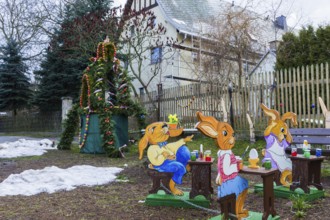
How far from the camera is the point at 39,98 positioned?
24.8 m

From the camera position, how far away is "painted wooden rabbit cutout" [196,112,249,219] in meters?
3.63

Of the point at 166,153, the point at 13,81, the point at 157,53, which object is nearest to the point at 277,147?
the point at 166,153

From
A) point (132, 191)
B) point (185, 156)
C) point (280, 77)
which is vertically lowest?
point (132, 191)

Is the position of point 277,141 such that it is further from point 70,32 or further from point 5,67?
point 5,67

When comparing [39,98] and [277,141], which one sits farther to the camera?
→ [39,98]

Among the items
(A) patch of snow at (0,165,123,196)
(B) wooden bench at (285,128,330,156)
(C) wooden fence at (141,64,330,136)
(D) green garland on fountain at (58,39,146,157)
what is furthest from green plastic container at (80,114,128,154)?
(B) wooden bench at (285,128,330,156)

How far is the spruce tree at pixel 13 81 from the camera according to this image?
2717cm

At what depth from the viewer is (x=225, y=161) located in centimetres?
372

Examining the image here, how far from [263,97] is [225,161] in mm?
7526

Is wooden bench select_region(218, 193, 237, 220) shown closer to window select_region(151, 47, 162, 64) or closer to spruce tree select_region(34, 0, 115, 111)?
window select_region(151, 47, 162, 64)

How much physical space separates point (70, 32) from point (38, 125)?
9865 millimetres

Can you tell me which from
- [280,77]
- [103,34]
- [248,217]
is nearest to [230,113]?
[280,77]

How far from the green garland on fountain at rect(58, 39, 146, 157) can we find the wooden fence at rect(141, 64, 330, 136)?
2237 millimetres

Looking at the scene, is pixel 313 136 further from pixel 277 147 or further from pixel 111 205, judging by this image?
pixel 111 205
